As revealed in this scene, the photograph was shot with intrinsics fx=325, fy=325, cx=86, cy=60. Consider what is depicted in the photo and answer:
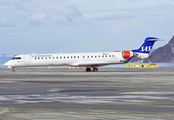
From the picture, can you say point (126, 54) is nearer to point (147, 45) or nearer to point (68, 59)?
point (147, 45)

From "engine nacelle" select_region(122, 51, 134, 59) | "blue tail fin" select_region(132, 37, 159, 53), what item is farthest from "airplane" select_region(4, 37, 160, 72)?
"blue tail fin" select_region(132, 37, 159, 53)

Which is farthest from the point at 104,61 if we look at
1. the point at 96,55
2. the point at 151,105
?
the point at 151,105

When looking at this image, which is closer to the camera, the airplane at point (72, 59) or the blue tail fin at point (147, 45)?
the airplane at point (72, 59)

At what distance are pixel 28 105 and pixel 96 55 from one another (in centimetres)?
4202

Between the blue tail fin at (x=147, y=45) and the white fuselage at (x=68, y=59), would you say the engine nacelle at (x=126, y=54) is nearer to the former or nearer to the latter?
the white fuselage at (x=68, y=59)

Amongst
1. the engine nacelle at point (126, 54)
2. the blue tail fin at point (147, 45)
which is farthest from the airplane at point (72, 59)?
the blue tail fin at point (147, 45)

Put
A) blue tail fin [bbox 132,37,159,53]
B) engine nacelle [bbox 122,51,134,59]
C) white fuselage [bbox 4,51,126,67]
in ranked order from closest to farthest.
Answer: white fuselage [bbox 4,51,126,67] → engine nacelle [bbox 122,51,134,59] → blue tail fin [bbox 132,37,159,53]

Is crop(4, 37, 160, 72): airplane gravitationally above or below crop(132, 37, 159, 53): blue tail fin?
below

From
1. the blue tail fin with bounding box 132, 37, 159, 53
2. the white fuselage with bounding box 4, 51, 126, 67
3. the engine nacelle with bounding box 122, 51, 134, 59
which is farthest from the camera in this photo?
the blue tail fin with bounding box 132, 37, 159, 53

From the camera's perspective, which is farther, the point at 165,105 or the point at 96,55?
the point at 96,55

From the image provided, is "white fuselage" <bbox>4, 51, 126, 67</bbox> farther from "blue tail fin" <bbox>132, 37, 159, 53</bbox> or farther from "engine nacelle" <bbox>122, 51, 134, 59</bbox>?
"blue tail fin" <bbox>132, 37, 159, 53</bbox>

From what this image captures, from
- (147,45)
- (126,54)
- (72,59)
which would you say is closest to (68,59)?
(72,59)

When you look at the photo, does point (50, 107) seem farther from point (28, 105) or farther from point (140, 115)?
point (140, 115)

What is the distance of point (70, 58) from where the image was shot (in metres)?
53.7
